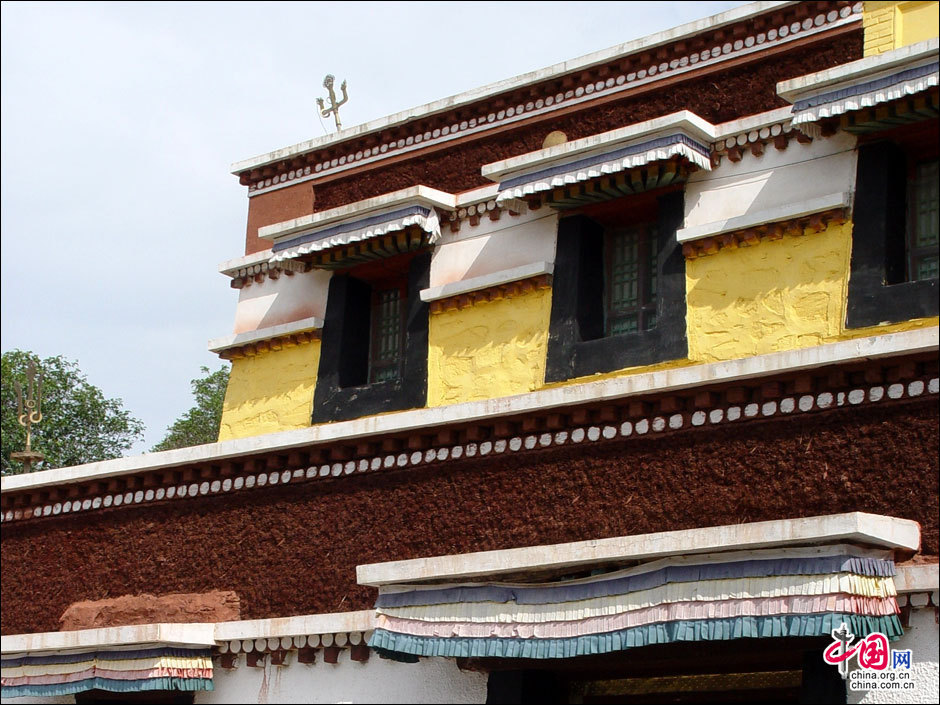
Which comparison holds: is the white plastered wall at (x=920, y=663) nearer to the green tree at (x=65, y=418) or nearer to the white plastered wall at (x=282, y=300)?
the white plastered wall at (x=282, y=300)

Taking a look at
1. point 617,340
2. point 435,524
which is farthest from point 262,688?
point 617,340

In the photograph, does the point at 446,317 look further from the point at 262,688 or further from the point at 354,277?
the point at 262,688

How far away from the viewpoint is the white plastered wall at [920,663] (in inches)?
264

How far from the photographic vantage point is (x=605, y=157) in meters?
8.67

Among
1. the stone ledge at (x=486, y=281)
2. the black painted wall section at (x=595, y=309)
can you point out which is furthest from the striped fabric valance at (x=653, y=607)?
the stone ledge at (x=486, y=281)

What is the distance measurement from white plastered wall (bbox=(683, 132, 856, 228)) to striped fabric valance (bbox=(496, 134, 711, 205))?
161 millimetres

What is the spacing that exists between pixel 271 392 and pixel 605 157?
338 centimetres

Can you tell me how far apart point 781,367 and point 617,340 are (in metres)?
1.48

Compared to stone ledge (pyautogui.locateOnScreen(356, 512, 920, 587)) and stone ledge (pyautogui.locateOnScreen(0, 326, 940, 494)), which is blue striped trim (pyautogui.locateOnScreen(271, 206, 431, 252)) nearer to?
stone ledge (pyautogui.locateOnScreen(0, 326, 940, 494))

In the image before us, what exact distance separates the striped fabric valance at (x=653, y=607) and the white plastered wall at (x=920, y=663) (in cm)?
15

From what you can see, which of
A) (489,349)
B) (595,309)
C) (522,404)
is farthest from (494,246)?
(522,404)

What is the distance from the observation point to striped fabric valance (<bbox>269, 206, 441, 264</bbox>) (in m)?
9.70

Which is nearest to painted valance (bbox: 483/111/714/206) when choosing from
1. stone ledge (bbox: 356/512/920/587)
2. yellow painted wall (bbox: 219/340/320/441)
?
yellow painted wall (bbox: 219/340/320/441)

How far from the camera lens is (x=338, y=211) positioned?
10.1 m
